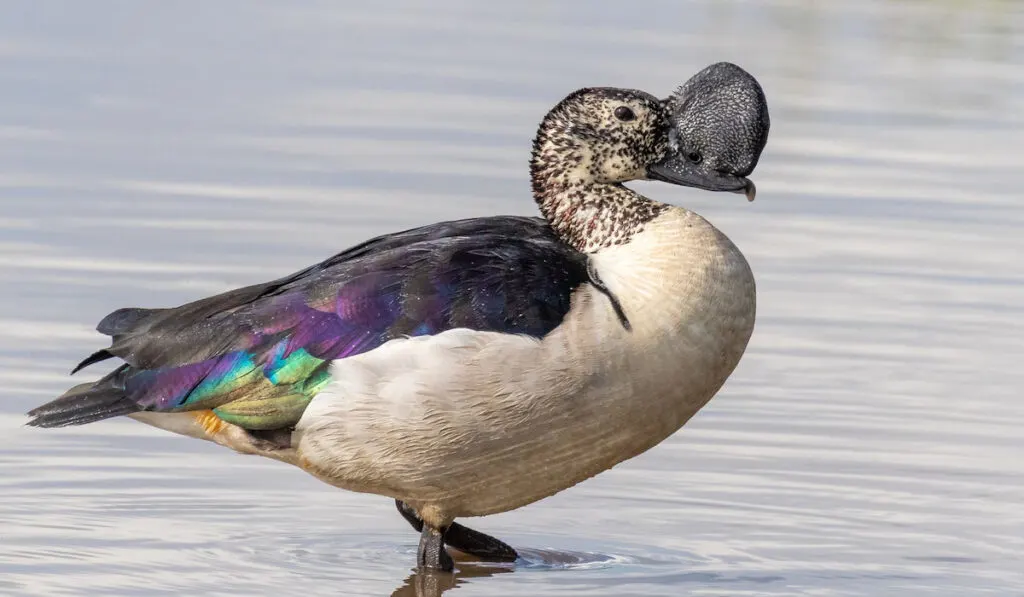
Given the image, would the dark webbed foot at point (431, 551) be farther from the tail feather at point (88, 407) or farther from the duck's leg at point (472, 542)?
the tail feather at point (88, 407)

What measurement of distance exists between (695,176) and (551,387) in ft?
3.40

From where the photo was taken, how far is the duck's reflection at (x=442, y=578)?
9.22 m

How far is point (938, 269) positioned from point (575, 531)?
3.83m

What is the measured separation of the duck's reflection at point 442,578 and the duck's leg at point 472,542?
4cm

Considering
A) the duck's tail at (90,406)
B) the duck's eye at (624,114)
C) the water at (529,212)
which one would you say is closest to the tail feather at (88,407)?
the duck's tail at (90,406)

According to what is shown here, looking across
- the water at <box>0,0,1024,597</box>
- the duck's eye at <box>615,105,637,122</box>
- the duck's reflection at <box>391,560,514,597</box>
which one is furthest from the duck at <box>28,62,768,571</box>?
the water at <box>0,0,1024,597</box>

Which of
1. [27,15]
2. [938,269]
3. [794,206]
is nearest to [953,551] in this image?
[938,269]

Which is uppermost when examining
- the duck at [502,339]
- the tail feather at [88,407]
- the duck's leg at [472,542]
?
the duck at [502,339]

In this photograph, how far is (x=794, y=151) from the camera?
50.4ft

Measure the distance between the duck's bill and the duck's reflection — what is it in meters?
1.53

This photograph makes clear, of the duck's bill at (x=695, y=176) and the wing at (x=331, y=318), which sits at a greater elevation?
the duck's bill at (x=695, y=176)

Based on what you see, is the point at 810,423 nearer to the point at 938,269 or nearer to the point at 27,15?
the point at 938,269

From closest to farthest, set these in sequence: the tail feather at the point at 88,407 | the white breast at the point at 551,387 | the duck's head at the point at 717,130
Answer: the white breast at the point at 551,387 → the duck's head at the point at 717,130 → the tail feather at the point at 88,407

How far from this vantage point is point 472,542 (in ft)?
31.6
